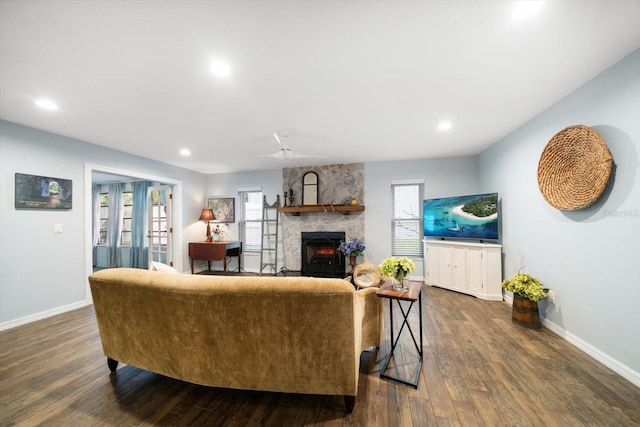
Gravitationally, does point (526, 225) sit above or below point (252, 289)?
above

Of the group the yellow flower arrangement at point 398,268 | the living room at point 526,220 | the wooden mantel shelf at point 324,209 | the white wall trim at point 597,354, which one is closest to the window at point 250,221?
the wooden mantel shelf at point 324,209

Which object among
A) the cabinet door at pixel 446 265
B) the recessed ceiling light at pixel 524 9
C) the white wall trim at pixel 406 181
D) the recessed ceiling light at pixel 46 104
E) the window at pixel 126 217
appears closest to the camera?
the recessed ceiling light at pixel 524 9

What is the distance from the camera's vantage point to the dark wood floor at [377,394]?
Result: 1487mm

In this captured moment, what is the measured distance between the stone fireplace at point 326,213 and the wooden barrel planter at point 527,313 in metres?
2.80

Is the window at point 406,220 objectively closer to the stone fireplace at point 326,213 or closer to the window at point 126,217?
the stone fireplace at point 326,213

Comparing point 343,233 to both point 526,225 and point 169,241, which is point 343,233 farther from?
point 169,241

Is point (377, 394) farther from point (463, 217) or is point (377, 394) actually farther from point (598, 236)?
point (463, 217)

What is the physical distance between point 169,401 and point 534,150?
432cm

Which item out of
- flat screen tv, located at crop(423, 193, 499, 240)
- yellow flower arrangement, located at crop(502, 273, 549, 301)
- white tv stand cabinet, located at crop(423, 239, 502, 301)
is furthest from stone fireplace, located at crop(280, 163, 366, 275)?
yellow flower arrangement, located at crop(502, 273, 549, 301)

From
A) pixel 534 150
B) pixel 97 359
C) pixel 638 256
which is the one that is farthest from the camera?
Result: pixel 534 150

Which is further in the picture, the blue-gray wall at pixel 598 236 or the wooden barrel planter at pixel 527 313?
the wooden barrel planter at pixel 527 313

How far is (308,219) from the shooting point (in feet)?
17.8

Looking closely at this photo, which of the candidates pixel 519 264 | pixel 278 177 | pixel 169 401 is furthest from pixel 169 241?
pixel 519 264

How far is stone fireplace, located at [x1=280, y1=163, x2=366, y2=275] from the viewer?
5.15m
